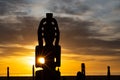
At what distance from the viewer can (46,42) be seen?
11586 millimetres

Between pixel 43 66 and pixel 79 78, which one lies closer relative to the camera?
pixel 43 66

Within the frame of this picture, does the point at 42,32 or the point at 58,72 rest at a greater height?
the point at 42,32

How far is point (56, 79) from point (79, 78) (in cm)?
838

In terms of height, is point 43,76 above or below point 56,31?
below

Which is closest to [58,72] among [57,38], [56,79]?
[56,79]

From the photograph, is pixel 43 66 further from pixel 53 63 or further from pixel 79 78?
pixel 79 78

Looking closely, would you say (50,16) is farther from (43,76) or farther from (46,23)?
(43,76)

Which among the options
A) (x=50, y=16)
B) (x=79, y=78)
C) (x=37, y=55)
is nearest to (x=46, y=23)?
(x=50, y=16)

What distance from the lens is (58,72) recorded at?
37.8ft

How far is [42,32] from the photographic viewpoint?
11.6 m

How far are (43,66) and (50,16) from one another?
1.39 m

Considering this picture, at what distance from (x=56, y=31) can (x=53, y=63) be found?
0.89m

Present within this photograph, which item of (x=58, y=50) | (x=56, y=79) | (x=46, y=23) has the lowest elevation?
(x=56, y=79)

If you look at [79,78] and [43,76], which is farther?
[79,78]
